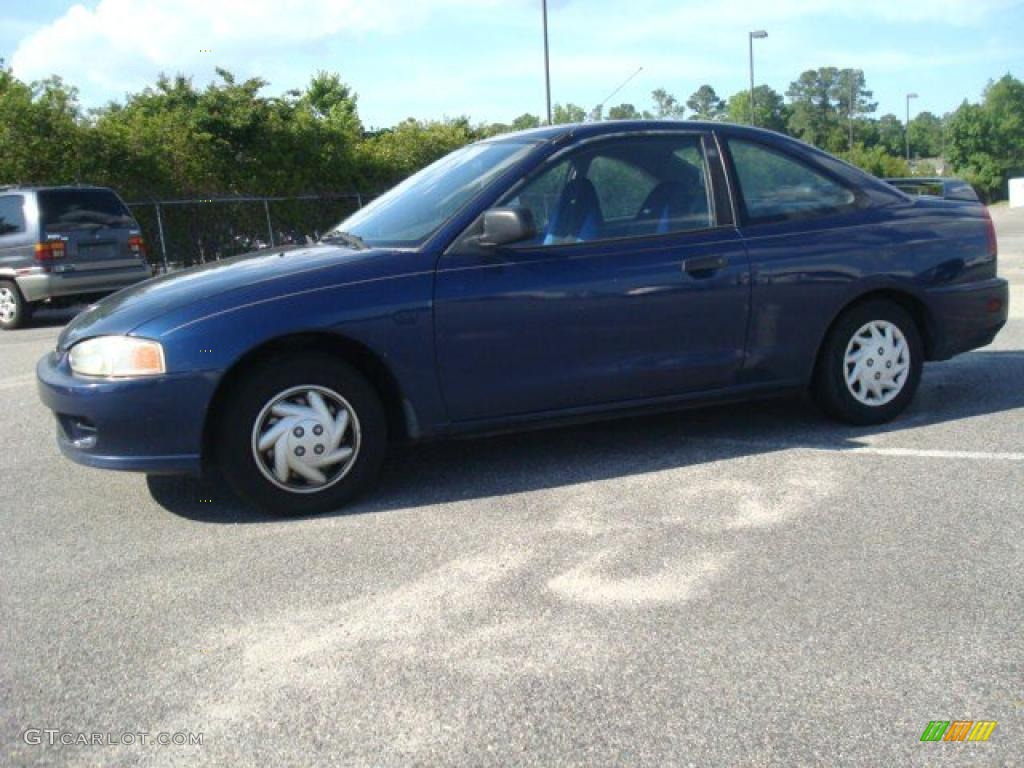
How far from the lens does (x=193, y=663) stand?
3.06 meters

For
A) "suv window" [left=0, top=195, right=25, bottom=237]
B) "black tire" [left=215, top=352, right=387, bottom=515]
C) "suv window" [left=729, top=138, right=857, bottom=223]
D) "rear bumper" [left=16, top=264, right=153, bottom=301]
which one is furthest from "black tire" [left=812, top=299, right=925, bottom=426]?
"suv window" [left=0, top=195, right=25, bottom=237]

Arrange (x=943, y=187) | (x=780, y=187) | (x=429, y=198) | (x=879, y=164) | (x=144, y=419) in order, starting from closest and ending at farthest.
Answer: (x=144, y=419), (x=429, y=198), (x=780, y=187), (x=943, y=187), (x=879, y=164)

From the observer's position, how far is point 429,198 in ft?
16.5

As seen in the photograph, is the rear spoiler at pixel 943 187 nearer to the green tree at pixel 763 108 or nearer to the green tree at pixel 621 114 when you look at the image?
the green tree at pixel 621 114

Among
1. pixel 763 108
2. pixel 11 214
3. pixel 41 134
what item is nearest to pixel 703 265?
pixel 11 214

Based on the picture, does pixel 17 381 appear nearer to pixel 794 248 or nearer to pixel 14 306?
pixel 14 306

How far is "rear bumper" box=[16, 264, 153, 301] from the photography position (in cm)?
1241

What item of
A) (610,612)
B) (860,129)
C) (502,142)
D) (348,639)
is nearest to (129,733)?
(348,639)

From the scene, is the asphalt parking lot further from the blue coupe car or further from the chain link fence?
the chain link fence

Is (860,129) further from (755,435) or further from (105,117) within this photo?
(755,435)

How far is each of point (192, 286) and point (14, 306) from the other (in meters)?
9.50

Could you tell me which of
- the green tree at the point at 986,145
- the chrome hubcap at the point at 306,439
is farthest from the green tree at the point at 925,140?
the chrome hubcap at the point at 306,439

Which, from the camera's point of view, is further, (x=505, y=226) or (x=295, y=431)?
(x=505, y=226)

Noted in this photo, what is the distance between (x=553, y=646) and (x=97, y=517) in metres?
2.38
